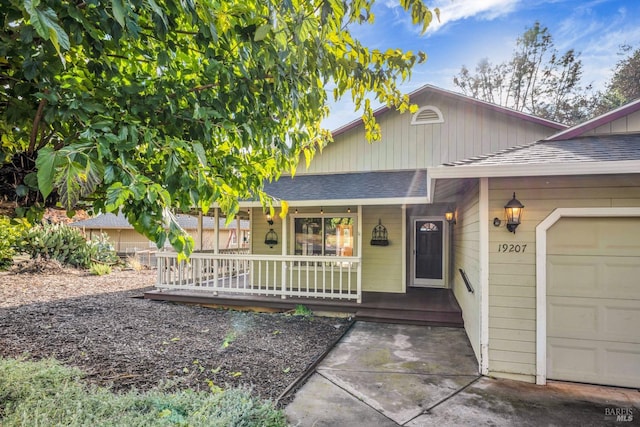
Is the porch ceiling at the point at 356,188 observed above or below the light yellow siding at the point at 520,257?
above

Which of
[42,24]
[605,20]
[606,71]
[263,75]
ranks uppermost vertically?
[606,71]

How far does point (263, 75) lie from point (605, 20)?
14.3 m

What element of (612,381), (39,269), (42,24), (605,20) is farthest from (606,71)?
(39,269)

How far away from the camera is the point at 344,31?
6.75 ft

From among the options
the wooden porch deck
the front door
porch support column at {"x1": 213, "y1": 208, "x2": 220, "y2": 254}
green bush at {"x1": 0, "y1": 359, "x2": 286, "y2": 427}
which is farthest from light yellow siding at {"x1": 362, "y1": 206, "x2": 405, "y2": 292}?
green bush at {"x1": 0, "y1": 359, "x2": 286, "y2": 427}

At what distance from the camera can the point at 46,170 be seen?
1.20m

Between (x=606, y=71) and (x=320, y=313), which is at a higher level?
(x=606, y=71)

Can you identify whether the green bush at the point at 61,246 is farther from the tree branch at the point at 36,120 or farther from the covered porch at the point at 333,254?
the tree branch at the point at 36,120

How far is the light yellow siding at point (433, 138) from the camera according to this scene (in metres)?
8.48

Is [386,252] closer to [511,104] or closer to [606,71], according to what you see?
[511,104]

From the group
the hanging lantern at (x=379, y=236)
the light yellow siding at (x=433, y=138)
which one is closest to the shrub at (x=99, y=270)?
the light yellow siding at (x=433, y=138)

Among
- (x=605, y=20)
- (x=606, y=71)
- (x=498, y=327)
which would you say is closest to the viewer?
(x=498, y=327)

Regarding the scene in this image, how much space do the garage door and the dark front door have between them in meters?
5.11

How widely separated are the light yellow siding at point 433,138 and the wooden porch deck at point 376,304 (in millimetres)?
3403
